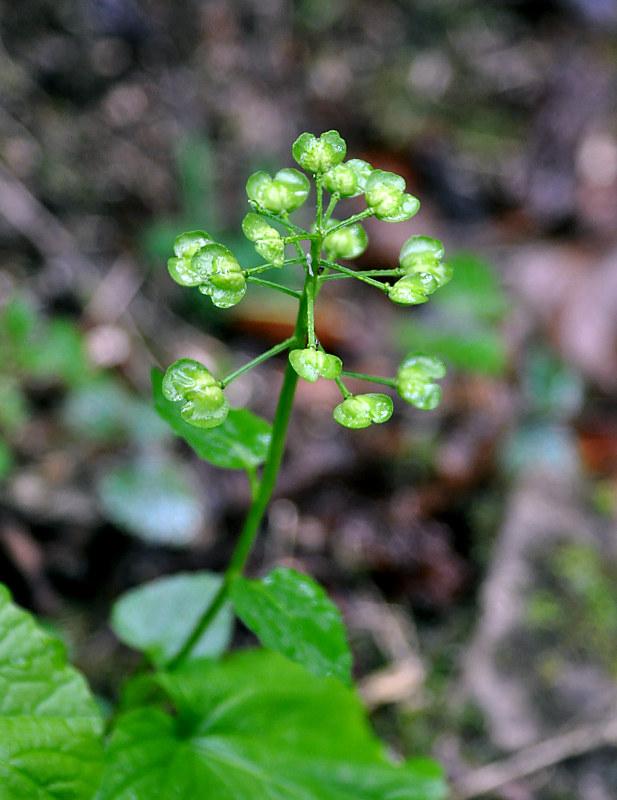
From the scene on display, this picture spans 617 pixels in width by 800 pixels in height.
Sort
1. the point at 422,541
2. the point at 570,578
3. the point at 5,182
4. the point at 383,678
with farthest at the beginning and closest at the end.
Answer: the point at 5,182 → the point at 422,541 → the point at 570,578 → the point at 383,678

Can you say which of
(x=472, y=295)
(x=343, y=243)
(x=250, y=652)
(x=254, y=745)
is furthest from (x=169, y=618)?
(x=472, y=295)

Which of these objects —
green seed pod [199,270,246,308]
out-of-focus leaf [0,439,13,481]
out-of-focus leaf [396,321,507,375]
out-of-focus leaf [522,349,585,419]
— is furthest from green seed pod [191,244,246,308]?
out-of-focus leaf [522,349,585,419]

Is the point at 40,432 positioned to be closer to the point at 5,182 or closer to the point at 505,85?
the point at 5,182

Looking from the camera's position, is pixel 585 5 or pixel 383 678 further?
pixel 585 5

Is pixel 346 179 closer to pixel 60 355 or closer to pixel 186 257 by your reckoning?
pixel 186 257

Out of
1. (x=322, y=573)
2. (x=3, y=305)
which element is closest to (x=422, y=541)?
(x=322, y=573)

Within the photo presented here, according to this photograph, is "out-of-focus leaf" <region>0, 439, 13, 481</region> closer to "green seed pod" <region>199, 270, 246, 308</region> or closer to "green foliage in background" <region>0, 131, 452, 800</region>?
"green foliage in background" <region>0, 131, 452, 800</region>
